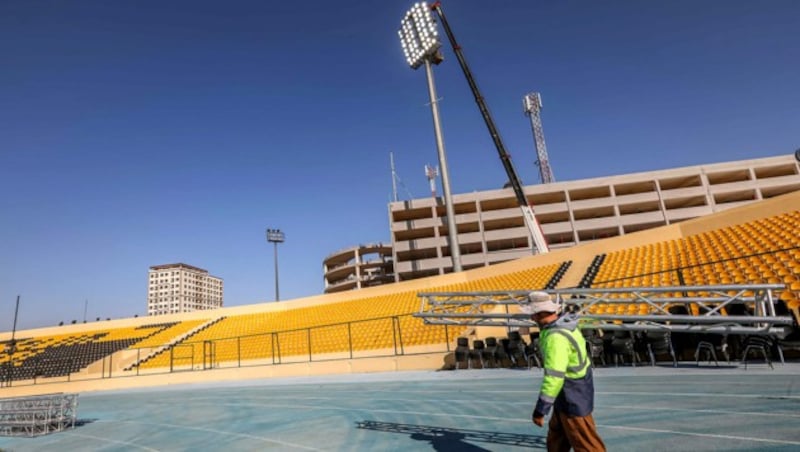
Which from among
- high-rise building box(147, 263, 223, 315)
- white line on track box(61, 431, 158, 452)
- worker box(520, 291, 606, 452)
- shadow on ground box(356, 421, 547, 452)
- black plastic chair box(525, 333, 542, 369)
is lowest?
white line on track box(61, 431, 158, 452)

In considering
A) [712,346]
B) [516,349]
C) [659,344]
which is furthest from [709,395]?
[516,349]

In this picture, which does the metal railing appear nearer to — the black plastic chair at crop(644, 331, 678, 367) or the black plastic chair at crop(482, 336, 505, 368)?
the black plastic chair at crop(482, 336, 505, 368)

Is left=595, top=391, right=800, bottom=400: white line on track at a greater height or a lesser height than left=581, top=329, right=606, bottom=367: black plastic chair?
lesser

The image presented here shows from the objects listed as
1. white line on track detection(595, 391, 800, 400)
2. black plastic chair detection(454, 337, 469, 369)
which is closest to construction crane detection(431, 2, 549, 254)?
black plastic chair detection(454, 337, 469, 369)

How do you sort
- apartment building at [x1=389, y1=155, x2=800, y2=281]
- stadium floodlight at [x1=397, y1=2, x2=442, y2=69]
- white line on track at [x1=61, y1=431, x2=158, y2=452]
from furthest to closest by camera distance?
apartment building at [x1=389, y1=155, x2=800, y2=281], stadium floodlight at [x1=397, y1=2, x2=442, y2=69], white line on track at [x1=61, y1=431, x2=158, y2=452]

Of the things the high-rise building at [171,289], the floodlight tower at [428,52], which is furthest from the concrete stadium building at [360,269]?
the high-rise building at [171,289]

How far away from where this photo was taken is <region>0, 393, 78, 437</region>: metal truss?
9.99 metres

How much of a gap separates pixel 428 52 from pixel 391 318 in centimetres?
2950

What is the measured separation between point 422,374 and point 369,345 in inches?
194

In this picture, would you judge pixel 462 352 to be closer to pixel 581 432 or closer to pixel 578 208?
pixel 581 432

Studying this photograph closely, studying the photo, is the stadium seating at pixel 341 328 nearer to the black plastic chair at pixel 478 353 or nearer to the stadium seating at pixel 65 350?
the black plastic chair at pixel 478 353

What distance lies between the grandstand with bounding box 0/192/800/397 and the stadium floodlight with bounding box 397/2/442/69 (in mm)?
23608

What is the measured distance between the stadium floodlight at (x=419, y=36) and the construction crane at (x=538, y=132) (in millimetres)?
28459

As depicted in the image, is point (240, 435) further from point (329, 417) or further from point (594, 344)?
point (594, 344)
